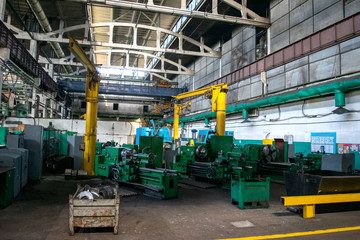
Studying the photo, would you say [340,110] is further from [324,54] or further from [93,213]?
[93,213]

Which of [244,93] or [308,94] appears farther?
[244,93]

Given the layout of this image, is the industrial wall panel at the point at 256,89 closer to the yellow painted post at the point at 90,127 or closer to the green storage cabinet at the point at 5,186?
the yellow painted post at the point at 90,127

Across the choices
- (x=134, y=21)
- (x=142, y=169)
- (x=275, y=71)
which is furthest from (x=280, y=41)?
(x=134, y=21)

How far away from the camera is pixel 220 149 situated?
31.7ft

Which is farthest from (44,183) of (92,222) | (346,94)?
(346,94)

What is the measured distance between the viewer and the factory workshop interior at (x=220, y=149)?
4.38 metres

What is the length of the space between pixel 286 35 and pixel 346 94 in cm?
468

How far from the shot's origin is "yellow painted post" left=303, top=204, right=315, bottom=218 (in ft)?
16.3

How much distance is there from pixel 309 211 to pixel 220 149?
4.85 meters

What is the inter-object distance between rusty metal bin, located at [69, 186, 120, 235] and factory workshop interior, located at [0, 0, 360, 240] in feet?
0.05

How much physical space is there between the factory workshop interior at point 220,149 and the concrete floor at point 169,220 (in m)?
0.03

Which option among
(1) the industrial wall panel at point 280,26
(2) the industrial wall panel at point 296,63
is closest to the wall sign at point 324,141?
(2) the industrial wall panel at point 296,63

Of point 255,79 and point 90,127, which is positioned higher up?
point 255,79

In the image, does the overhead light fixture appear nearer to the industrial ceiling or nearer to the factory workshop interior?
the factory workshop interior
